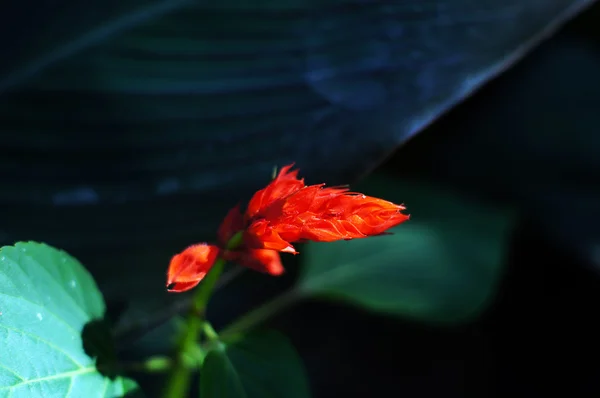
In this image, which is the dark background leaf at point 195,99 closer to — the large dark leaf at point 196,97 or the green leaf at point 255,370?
the large dark leaf at point 196,97

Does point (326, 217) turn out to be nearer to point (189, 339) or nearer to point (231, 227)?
point (231, 227)

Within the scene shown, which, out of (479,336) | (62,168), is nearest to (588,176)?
(479,336)

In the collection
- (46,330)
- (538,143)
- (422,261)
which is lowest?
(422,261)

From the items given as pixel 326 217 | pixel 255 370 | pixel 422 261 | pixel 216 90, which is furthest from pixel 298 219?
pixel 422 261

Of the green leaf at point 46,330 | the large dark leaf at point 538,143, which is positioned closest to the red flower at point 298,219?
the green leaf at point 46,330

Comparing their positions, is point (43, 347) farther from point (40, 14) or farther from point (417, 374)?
point (417, 374)

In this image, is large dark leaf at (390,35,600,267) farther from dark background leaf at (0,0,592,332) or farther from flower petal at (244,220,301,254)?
flower petal at (244,220,301,254)

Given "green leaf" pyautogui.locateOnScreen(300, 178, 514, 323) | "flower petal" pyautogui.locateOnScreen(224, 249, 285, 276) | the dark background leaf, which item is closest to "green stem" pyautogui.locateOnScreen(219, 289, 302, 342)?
"green leaf" pyautogui.locateOnScreen(300, 178, 514, 323)
